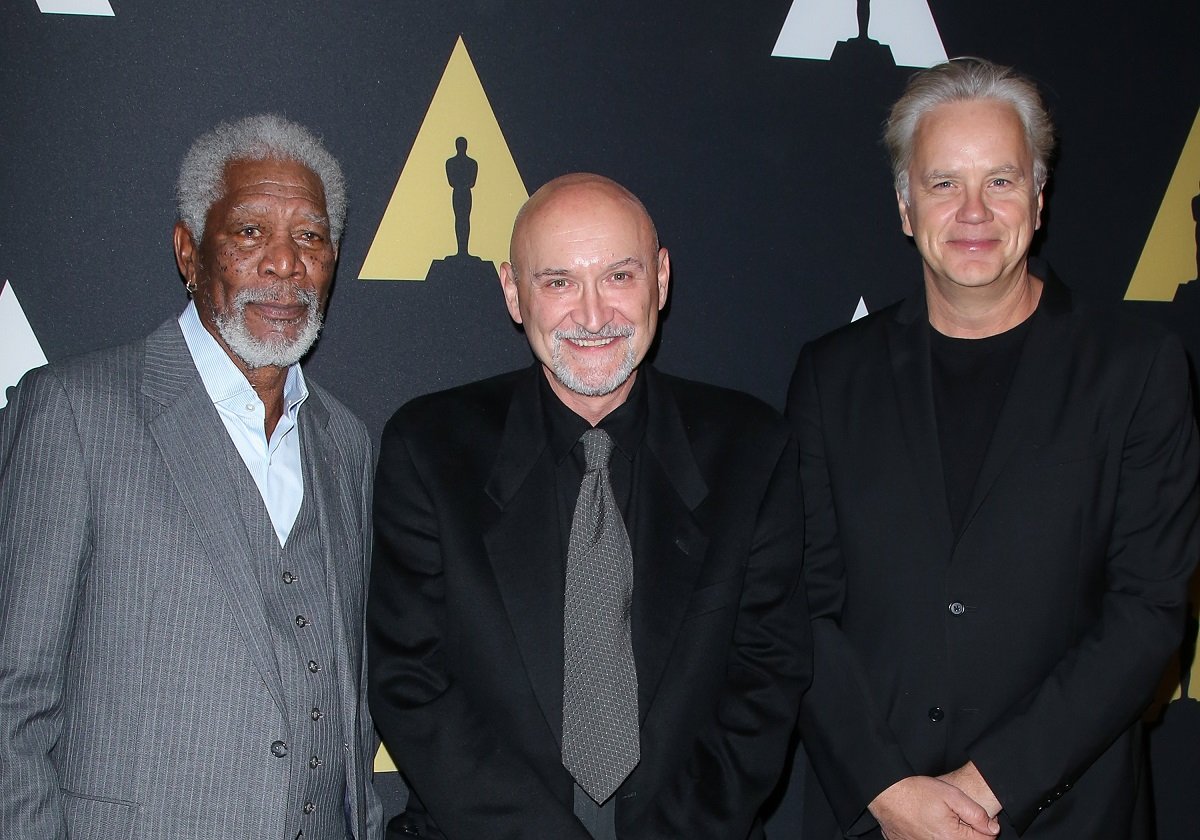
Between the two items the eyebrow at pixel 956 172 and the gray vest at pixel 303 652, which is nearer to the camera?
the gray vest at pixel 303 652

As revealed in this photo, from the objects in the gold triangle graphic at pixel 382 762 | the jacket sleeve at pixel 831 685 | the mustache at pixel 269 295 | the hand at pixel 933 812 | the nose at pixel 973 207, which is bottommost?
the gold triangle graphic at pixel 382 762

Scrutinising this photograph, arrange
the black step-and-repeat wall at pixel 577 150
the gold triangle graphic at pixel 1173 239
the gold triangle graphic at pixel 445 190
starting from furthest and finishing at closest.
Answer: the gold triangle graphic at pixel 1173 239, the gold triangle graphic at pixel 445 190, the black step-and-repeat wall at pixel 577 150

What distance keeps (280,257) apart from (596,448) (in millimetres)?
699

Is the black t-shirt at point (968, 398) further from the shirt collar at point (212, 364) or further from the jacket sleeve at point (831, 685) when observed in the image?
the shirt collar at point (212, 364)

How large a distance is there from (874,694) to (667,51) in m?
1.58

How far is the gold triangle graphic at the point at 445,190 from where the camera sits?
254cm

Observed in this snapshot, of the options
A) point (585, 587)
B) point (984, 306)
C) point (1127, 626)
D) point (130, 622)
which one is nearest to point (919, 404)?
point (984, 306)

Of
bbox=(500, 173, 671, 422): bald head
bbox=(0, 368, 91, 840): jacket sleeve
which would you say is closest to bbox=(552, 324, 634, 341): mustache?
bbox=(500, 173, 671, 422): bald head

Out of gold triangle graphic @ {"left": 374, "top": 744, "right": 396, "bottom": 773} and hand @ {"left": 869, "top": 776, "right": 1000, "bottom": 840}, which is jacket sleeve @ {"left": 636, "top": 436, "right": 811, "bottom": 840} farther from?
gold triangle graphic @ {"left": 374, "top": 744, "right": 396, "bottom": 773}

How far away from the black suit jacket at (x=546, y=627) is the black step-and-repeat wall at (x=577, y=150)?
2.26 feet

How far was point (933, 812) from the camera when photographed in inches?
77.4

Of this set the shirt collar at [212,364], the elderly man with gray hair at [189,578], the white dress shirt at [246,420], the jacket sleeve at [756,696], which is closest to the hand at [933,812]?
the jacket sleeve at [756,696]

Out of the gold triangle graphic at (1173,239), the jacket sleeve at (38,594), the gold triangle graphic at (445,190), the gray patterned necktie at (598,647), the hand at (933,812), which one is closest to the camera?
the jacket sleeve at (38,594)

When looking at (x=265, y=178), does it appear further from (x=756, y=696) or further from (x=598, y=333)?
(x=756, y=696)
